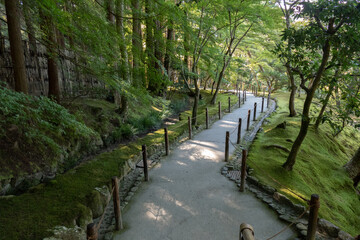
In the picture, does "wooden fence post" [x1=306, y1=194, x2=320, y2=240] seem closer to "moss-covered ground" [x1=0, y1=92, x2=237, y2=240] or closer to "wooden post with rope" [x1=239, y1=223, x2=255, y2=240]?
"wooden post with rope" [x1=239, y1=223, x2=255, y2=240]

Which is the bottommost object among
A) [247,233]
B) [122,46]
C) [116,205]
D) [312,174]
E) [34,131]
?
[312,174]

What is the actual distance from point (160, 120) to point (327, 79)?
8586 mm

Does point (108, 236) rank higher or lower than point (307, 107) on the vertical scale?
lower

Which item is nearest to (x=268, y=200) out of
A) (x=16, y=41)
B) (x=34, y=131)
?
(x=34, y=131)

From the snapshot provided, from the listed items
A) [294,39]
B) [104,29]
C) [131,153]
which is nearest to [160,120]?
[131,153]

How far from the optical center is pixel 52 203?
3.80 m

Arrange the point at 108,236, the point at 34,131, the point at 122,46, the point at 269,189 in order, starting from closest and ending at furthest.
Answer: the point at 34,131, the point at 108,236, the point at 269,189, the point at 122,46

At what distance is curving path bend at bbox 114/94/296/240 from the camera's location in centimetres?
374

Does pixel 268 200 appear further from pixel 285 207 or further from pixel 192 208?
pixel 192 208

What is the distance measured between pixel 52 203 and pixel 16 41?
326cm

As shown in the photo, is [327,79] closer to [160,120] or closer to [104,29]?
[104,29]

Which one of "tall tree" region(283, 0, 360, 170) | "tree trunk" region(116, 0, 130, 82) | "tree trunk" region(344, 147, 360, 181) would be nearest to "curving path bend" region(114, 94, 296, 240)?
"tall tree" region(283, 0, 360, 170)

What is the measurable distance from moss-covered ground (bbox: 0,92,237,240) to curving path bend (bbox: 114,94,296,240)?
37.0 inches

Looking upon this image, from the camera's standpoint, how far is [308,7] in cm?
451
